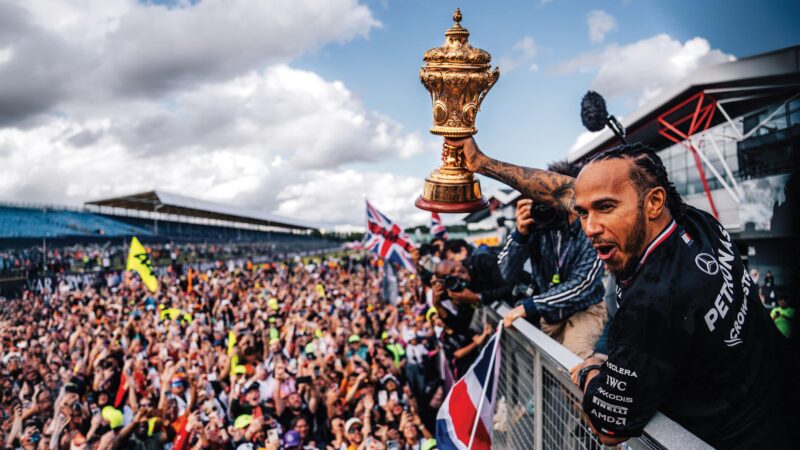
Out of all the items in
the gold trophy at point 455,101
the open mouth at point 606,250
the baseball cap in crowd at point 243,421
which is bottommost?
the baseball cap in crowd at point 243,421

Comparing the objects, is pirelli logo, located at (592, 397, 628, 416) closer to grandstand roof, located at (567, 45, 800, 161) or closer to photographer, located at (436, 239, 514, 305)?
photographer, located at (436, 239, 514, 305)

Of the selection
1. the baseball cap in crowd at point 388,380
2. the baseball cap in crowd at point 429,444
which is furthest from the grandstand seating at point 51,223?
the baseball cap in crowd at point 429,444

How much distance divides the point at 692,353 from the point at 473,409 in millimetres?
1862

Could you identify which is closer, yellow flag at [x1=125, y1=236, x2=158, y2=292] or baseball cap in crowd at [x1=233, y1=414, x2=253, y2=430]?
baseball cap in crowd at [x1=233, y1=414, x2=253, y2=430]

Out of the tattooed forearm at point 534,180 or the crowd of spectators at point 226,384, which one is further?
the crowd of spectators at point 226,384

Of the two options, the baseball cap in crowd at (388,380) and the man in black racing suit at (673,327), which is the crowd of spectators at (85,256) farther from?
the man in black racing suit at (673,327)

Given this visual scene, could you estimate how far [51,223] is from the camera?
3888cm

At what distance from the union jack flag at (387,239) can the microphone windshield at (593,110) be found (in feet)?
23.2

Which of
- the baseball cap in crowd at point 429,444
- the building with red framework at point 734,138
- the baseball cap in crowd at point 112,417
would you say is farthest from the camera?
the building with red framework at point 734,138


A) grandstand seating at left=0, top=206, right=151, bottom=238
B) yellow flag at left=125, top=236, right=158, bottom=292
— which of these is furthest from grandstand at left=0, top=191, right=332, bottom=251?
yellow flag at left=125, top=236, right=158, bottom=292

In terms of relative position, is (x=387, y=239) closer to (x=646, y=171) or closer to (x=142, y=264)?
(x=142, y=264)

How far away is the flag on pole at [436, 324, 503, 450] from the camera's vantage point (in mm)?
3023

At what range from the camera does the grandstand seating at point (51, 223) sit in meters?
35.0

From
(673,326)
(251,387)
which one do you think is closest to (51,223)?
(251,387)
